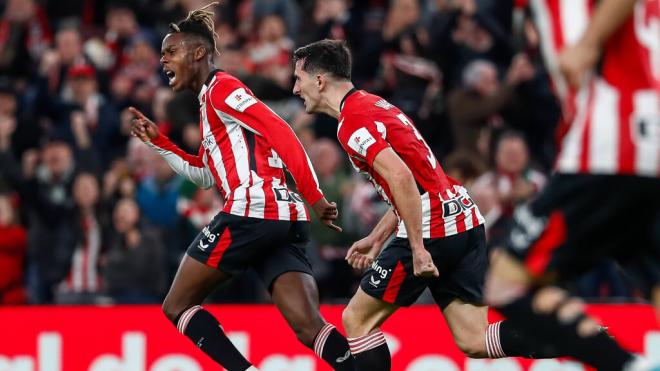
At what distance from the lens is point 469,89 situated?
39.4 ft

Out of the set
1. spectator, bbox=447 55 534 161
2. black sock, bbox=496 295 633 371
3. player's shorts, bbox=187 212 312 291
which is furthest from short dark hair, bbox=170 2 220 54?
spectator, bbox=447 55 534 161

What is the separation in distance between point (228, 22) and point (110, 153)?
2.28 meters

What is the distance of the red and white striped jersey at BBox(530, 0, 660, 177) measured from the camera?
15.0 feet

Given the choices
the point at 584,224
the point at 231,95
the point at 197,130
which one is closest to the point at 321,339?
the point at 231,95

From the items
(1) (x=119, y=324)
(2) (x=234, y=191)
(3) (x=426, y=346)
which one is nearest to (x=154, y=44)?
(1) (x=119, y=324)

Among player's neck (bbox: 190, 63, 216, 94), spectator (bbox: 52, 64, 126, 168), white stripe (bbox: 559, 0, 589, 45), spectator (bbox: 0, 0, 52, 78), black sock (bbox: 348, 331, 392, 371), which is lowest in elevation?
spectator (bbox: 52, 64, 126, 168)

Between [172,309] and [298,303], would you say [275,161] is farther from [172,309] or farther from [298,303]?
[172,309]

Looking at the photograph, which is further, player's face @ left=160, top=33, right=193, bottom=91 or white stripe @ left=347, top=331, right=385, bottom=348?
player's face @ left=160, top=33, right=193, bottom=91

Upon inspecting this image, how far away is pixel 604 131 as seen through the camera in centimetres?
461

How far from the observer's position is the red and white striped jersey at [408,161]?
6.55 meters

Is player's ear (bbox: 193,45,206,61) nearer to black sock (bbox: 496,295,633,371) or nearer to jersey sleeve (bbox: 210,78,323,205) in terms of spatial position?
jersey sleeve (bbox: 210,78,323,205)

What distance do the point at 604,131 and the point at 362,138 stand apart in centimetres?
204

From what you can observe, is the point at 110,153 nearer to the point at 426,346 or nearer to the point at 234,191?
the point at 426,346

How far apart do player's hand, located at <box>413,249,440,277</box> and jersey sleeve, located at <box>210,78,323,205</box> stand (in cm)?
91
